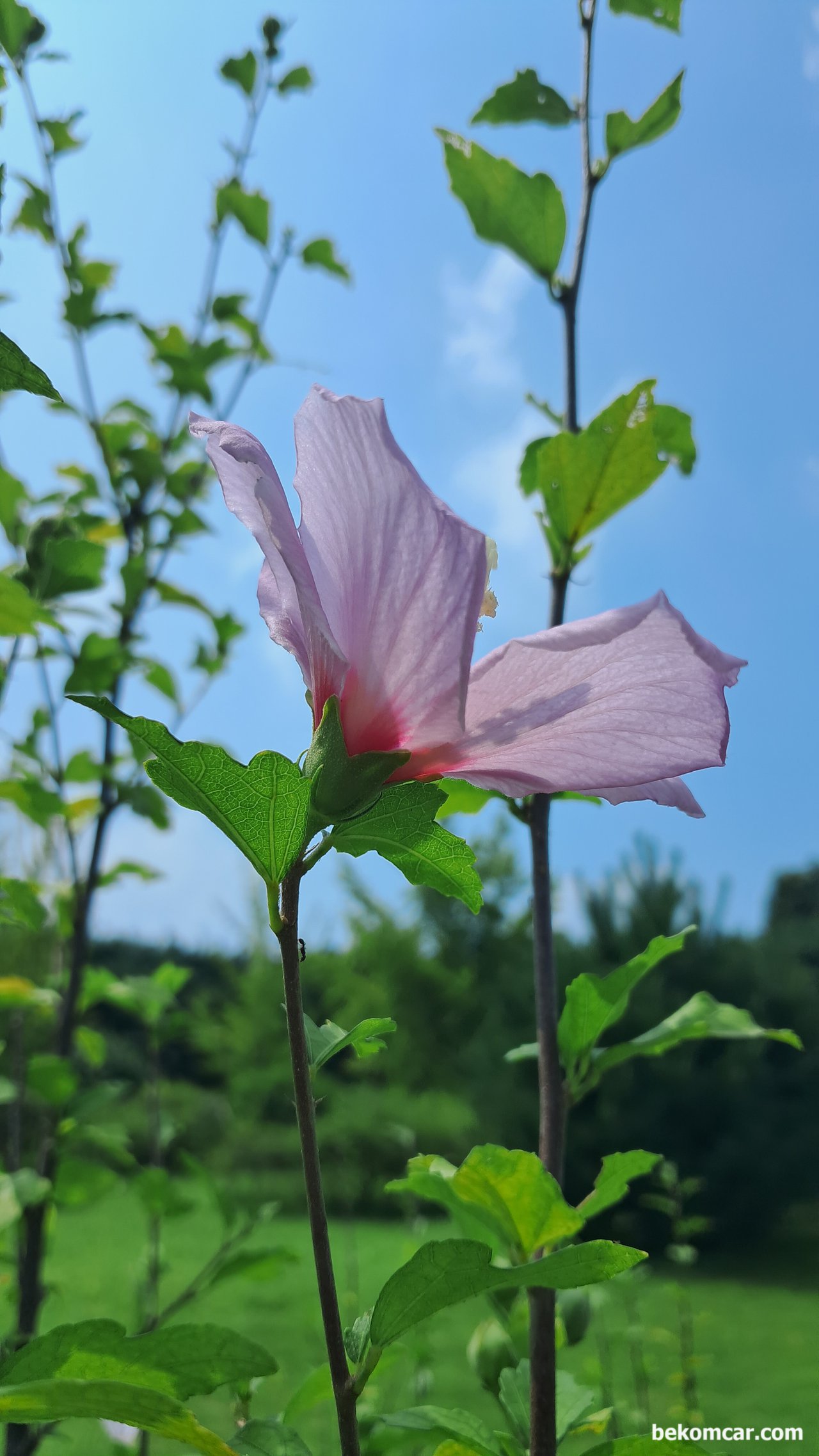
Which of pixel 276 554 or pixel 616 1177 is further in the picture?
pixel 616 1177

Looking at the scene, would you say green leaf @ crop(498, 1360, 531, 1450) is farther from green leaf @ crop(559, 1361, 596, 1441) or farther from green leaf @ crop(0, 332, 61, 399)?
green leaf @ crop(0, 332, 61, 399)

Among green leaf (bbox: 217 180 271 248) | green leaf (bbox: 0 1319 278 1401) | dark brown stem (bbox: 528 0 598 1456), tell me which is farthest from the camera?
green leaf (bbox: 217 180 271 248)

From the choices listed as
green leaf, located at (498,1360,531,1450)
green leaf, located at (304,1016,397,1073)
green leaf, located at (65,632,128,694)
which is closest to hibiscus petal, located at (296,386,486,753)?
green leaf, located at (304,1016,397,1073)

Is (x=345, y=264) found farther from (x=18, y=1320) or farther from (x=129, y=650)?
(x=18, y=1320)

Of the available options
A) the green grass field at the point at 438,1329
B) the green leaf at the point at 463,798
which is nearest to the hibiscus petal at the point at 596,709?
the green leaf at the point at 463,798

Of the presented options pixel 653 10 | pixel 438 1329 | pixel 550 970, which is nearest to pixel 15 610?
pixel 550 970

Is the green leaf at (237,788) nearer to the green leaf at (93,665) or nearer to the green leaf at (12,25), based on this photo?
the green leaf at (12,25)

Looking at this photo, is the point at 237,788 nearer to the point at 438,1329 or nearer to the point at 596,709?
the point at 596,709
